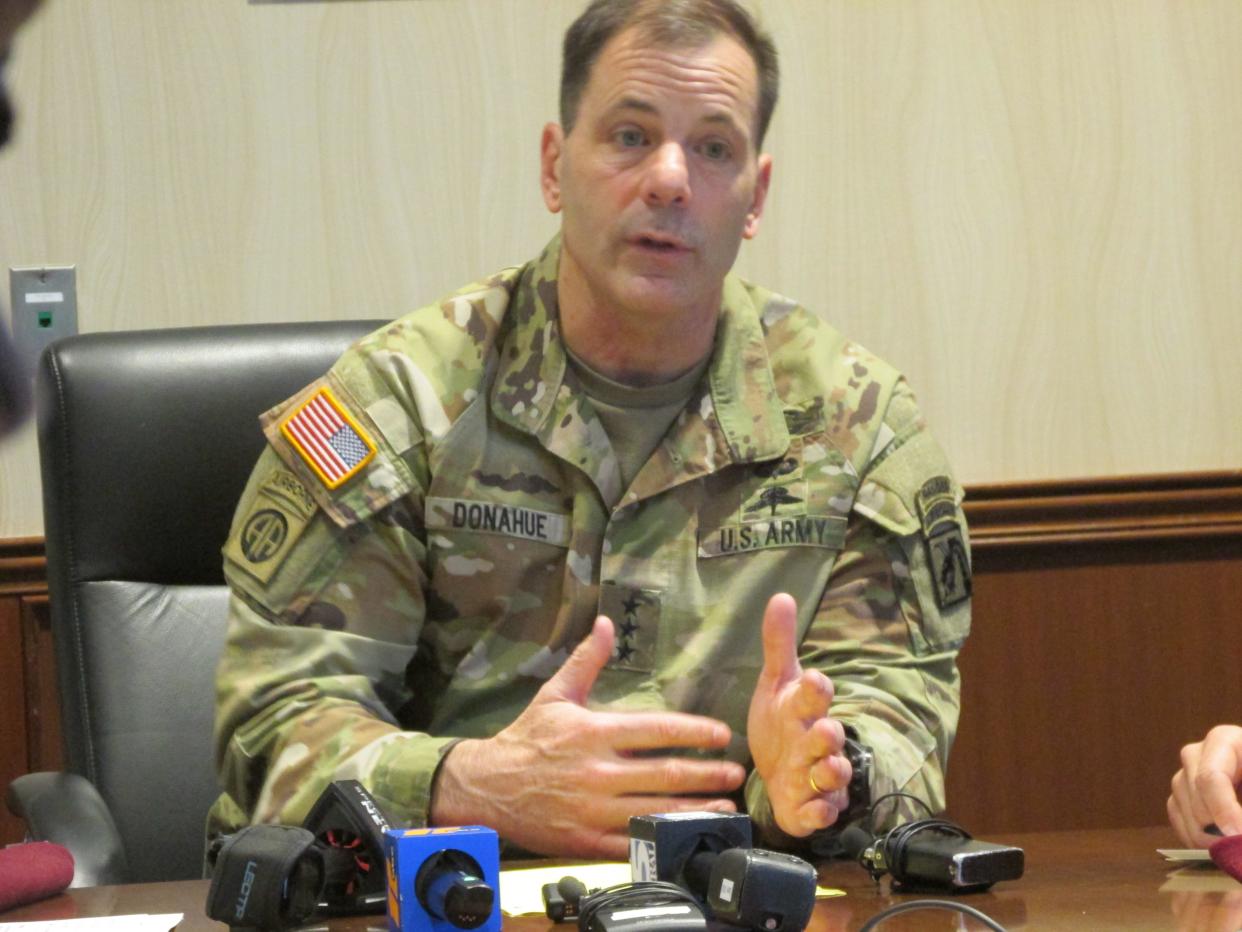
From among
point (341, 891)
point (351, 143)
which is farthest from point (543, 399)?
point (351, 143)

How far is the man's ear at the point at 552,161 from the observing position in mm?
1881

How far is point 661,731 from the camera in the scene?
4.64 feet

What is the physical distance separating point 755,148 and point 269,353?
1.95 ft

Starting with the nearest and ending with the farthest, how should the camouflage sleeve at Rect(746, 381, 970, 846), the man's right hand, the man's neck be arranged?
1. the man's right hand
2. the camouflage sleeve at Rect(746, 381, 970, 846)
3. the man's neck

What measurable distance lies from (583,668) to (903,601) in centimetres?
44

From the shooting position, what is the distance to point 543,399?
1726 mm

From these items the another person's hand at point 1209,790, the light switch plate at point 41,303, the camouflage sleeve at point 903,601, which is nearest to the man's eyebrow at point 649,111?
the camouflage sleeve at point 903,601

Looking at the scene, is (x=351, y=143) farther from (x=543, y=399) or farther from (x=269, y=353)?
(x=543, y=399)

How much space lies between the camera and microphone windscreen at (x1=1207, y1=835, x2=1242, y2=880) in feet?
3.89

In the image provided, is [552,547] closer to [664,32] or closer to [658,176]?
[658,176]

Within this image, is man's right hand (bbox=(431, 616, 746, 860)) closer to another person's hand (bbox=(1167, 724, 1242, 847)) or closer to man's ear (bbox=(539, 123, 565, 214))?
another person's hand (bbox=(1167, 724, 1242, 847))

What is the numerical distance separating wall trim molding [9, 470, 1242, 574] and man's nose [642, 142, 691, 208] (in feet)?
3.34

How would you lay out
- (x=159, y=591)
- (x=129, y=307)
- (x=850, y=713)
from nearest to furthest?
(x=850, y=713), (x=159, y=591), (x=129, y=307)

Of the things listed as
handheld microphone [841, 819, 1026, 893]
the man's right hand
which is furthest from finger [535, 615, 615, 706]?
handheld microphone [841, 819, 1026, 893]
